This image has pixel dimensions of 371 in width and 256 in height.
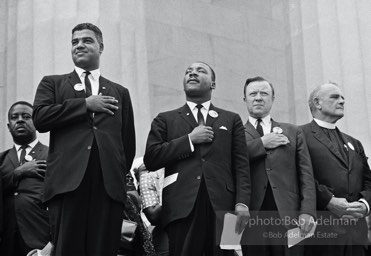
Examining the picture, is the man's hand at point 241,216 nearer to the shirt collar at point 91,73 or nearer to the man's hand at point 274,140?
the man's hand at point 274,140

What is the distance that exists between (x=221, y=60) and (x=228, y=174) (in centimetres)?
547

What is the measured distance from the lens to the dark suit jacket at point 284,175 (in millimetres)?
7551

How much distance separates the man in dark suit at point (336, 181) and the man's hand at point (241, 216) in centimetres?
95

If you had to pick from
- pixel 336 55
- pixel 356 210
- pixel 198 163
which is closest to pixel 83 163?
pixel 198 163

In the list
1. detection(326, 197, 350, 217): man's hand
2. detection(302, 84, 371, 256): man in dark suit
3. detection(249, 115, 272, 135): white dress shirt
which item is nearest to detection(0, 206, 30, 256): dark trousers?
detection(249, 115, 272, 135): white dress shirt

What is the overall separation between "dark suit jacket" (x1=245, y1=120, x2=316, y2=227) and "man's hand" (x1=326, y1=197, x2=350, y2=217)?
9.0 inches

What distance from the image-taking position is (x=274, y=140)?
7758mm

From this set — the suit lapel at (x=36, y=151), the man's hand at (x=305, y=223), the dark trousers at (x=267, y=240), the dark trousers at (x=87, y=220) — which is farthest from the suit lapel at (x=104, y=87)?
the man's hand at (x=305, y=223)

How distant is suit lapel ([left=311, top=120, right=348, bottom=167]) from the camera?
8.07m

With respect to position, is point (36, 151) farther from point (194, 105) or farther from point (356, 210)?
point (356, 210)

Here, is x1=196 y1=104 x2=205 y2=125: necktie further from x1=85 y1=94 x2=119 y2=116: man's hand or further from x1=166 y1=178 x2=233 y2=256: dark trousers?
x1=85 y1=94 x2=119 y2=116: man's hand

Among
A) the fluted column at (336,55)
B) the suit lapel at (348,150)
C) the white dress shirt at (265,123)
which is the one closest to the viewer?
the white dress shirt at (265,123)

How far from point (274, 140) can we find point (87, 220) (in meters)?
1.90

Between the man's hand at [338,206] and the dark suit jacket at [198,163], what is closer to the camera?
the dark suit jacket at [198,163]
